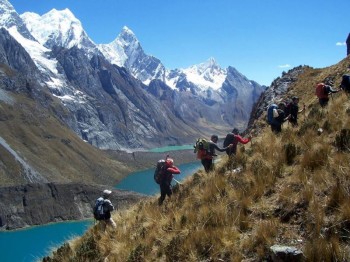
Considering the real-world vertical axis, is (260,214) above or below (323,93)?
below

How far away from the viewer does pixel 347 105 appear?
625 inches

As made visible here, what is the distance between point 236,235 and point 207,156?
829cm

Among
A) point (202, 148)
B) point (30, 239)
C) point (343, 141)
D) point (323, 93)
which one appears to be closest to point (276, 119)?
point (323, 93)

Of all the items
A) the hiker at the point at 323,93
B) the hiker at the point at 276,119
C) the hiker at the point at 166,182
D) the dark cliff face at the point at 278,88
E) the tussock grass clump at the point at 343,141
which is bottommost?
the hiker at the point at 166,182

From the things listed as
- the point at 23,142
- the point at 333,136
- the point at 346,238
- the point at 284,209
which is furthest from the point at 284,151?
the point at 23,142

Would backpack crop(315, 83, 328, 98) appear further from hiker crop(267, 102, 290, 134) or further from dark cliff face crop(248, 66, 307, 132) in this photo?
dark cliff face crop(248, 66, 307, 132)

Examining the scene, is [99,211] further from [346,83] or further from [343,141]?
[346,83]

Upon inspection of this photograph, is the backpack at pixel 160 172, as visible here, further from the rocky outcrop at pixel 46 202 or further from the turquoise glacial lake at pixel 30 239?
the rocky outcrop at pixel 46 202

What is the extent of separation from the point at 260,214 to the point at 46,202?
125 metres

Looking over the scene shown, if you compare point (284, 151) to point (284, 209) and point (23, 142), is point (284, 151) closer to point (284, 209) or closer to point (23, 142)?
point (284, 209)

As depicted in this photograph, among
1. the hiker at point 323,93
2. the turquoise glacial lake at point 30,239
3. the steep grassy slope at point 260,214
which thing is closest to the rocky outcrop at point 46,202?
the turquoise glacial lake at point 30,239

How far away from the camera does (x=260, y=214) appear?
400 inches

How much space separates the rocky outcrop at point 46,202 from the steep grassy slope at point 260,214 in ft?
334

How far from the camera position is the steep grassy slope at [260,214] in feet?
28.5
